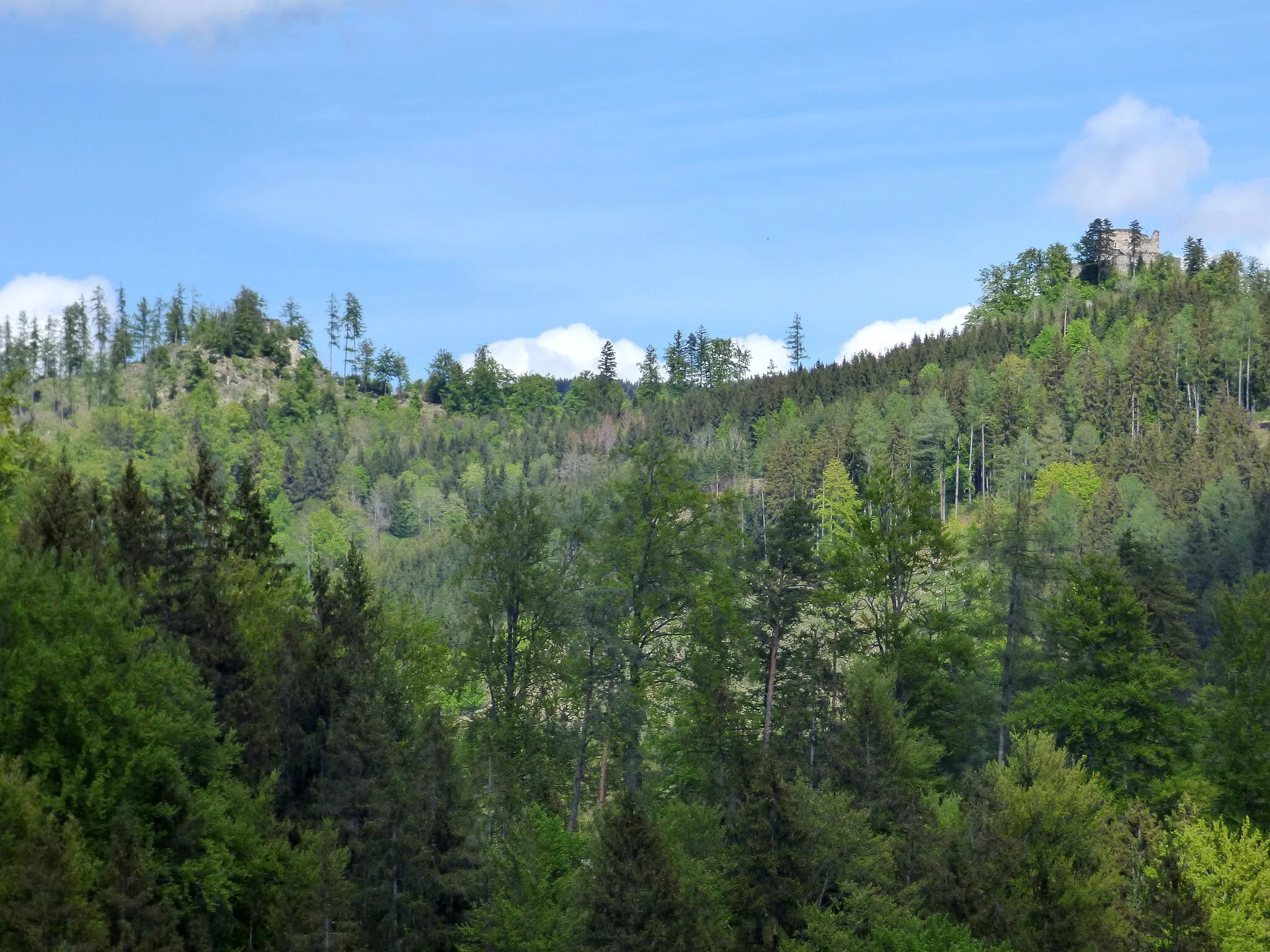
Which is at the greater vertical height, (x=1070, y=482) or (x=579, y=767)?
(x=1070, y=482)

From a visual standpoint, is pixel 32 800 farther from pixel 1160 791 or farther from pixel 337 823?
pixel 1160 791

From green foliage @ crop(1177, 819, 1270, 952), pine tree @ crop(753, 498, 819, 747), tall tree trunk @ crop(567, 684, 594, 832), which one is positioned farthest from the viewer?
tall tree trunk @ crop(567, 684, 594, 832)

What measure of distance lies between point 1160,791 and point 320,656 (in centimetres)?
2609

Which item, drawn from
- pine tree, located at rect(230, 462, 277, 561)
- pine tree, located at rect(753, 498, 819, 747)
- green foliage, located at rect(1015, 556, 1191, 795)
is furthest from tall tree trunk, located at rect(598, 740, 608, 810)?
green foliage, located at rect(1015, 556, 1191, 795)

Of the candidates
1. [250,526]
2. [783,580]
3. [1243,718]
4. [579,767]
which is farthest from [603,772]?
[1243,718]

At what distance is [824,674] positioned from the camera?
41.4 m

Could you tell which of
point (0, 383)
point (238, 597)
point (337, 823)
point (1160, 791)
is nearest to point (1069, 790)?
point (1160, 791)

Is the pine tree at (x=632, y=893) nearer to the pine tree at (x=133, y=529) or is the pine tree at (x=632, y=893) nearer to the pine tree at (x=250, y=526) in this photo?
the pine tree at (x=133, y=529)

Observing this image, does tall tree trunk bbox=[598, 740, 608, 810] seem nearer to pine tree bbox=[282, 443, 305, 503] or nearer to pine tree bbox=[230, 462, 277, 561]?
A: pine tree bbox=[230, 462, 277, 561]

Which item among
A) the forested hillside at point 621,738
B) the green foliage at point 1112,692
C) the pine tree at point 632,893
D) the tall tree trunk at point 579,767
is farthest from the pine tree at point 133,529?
the green foliage at point 1112,692

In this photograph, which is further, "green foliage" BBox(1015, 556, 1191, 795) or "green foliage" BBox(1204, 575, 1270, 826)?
"green foliage" BBox(1015, 556, 1191, 795)

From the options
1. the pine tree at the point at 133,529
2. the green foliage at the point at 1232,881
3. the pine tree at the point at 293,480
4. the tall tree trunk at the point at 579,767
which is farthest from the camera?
the pine tree at the point at 293,480

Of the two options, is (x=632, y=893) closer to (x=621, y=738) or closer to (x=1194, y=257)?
(x=621, y=738)

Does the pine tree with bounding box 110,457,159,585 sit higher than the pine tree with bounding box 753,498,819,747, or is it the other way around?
the pine tree with bounding box 110,457,159,585
